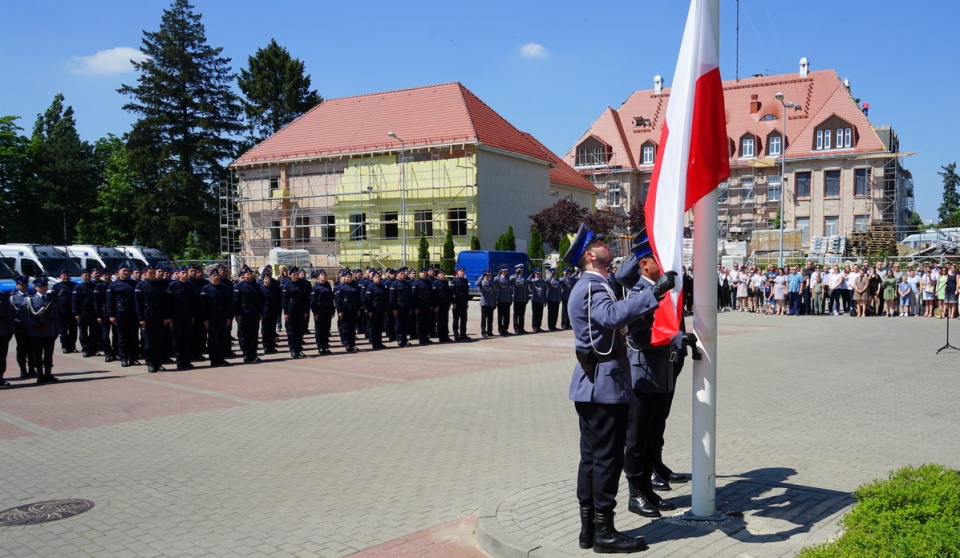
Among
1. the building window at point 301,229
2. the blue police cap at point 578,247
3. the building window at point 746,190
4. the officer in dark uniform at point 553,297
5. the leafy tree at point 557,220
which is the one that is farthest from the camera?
the building window at point 746,190

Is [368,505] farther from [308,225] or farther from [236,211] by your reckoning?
[236,211]

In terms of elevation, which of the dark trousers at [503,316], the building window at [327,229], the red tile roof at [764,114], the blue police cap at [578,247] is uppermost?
the red tile roof at [764,114]

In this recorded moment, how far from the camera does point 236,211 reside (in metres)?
51.9

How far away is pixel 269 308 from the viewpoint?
16.8m

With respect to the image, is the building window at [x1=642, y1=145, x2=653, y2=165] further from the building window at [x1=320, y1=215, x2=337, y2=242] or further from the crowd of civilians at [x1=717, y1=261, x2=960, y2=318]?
the crowd of civilians at [x1=717, y1=261, x2=960, y2=318]

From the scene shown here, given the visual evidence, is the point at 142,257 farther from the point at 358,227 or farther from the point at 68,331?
the point at 68,331

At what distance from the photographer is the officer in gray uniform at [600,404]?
4.58 meters

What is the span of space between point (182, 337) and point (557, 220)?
32635mm

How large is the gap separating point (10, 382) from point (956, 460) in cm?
1458

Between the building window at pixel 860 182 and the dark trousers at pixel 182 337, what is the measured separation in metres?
55.7

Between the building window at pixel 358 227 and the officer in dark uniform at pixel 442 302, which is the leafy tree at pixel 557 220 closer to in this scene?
the building window at pixel 358 227

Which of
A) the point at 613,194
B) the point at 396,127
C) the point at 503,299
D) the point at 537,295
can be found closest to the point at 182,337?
the point at 503,299

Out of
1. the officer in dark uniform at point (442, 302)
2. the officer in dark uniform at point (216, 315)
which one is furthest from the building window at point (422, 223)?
the officer in dark uniform at point (216, 315)

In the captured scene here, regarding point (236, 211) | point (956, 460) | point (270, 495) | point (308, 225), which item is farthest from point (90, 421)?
point (236, 211)
